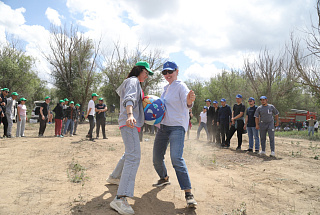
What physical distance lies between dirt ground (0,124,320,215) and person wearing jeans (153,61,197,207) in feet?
1.62

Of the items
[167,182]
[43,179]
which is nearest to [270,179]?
[167,182]

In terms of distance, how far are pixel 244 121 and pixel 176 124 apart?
697 centimetres

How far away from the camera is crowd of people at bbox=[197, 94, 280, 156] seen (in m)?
8.31

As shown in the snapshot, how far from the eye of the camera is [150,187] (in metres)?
4.21

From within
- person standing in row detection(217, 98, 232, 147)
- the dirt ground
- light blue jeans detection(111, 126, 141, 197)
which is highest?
person standing in row detection(217, 98, 232, 147)

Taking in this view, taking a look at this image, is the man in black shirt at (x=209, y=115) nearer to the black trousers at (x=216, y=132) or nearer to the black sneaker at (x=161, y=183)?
the black trousers at (x=216, y=132)

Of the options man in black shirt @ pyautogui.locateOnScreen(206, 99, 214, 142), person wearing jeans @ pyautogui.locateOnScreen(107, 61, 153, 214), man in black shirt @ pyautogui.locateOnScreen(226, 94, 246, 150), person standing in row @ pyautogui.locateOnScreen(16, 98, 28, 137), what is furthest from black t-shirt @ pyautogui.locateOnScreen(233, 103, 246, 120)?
person standing in row @ pyautogui.locateOnScreen(16, 98, 28, 137)

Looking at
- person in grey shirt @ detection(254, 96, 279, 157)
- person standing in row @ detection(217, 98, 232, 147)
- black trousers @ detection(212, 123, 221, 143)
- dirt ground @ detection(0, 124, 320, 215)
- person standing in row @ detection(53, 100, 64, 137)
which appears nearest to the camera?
dirt ground @ detection(0, 124, 320, 215)

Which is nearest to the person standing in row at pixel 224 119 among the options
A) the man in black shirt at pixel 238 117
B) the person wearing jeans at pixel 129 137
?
the man in black shirt at pixel 238 117

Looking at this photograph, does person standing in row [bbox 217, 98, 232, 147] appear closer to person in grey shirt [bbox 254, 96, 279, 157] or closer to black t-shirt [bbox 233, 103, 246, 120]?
black t-shirt [bbox 233, 103, 246, 120]

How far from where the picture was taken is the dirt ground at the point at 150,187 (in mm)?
3342

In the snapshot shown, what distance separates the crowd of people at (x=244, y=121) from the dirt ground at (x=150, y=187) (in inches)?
64.9

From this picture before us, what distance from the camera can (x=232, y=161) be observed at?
7.34m

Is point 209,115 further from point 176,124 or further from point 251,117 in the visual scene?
Result: point 176,124
